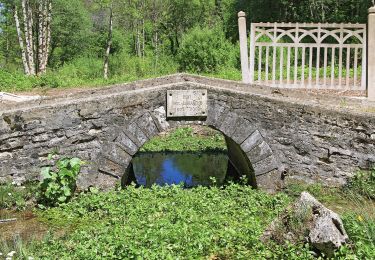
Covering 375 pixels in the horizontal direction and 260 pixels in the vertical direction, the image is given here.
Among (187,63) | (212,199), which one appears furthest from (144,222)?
(187,63)

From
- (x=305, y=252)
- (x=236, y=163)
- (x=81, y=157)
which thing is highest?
(x=81, y=157)

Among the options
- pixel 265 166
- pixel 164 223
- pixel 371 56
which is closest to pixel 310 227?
pixel 164 223

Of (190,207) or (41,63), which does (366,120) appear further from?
(41,63)

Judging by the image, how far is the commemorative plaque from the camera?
7.29m

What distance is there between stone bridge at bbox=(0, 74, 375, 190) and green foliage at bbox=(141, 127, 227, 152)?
19.6ft

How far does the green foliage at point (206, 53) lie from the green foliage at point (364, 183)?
12.0 meters

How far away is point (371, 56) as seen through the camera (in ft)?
30.1

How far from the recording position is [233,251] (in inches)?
197

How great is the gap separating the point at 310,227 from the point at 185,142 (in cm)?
935

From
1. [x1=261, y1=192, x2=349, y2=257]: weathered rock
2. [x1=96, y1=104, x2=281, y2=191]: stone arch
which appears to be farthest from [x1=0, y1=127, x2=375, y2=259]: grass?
[x1=96, y1=104, x2=281, y2=191]: stone arch

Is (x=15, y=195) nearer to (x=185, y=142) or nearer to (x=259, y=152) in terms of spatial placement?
(x=259, y=152)

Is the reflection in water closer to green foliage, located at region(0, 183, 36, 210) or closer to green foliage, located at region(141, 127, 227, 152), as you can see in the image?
green foliage, located at region(141, 127, 227, 152)

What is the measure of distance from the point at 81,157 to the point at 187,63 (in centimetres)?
1328

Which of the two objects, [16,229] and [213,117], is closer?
[16,229]
